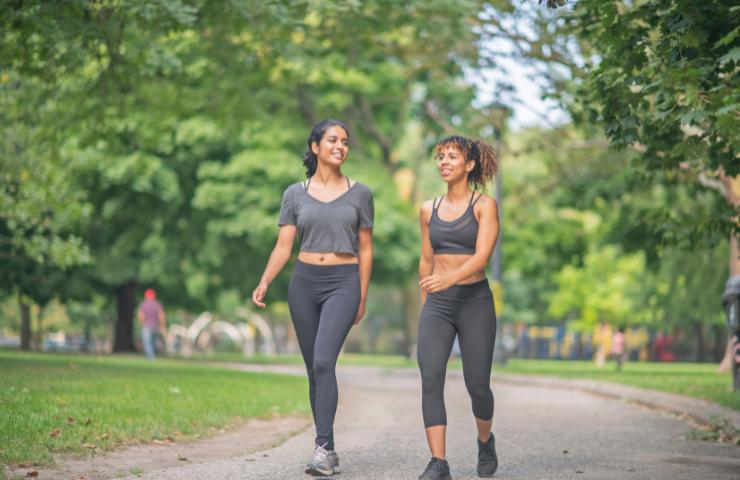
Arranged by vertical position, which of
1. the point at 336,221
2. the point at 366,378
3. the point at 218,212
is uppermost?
the point at 218,212

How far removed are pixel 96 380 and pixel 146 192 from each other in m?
17.6

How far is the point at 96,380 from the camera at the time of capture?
47.7ft

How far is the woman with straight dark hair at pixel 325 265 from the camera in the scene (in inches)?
291

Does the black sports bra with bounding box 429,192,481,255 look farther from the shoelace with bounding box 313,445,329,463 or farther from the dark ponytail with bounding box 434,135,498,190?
the shoelace with bounding box 313,445,329,463

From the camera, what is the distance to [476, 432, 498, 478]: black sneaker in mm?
7422

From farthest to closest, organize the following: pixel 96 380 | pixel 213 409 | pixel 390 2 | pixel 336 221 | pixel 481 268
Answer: pixel 390 2, pixel 96 380, pixel 213 409, pixel 336 221, pixel 481 268

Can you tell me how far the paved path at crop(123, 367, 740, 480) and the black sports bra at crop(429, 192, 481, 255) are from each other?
1.43 metres

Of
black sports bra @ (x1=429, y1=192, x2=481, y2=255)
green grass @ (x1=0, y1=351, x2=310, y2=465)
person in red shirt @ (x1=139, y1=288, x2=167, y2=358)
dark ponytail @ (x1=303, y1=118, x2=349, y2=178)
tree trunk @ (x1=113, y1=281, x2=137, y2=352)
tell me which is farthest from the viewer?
tree trunk @ (x1=113, y1=281, x2=137, y2=352)

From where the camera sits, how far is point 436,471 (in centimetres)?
683

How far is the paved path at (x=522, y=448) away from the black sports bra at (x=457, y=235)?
1.43 meters

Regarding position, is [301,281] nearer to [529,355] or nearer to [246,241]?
[246,241]

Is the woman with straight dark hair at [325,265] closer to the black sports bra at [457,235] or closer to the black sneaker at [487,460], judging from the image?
the black sports bra at [457,235]

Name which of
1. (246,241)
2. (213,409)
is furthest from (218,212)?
(213,409)

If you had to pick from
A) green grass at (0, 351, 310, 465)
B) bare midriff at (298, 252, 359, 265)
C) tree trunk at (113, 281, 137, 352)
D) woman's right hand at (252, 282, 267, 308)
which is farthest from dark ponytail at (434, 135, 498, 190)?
tree trunk at (113, 281, 137, 352)
